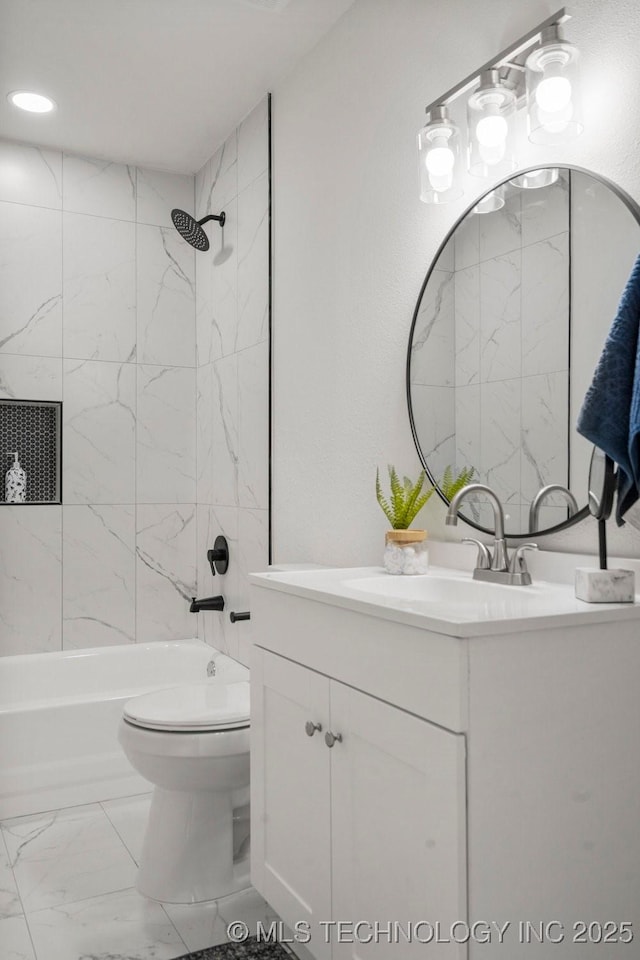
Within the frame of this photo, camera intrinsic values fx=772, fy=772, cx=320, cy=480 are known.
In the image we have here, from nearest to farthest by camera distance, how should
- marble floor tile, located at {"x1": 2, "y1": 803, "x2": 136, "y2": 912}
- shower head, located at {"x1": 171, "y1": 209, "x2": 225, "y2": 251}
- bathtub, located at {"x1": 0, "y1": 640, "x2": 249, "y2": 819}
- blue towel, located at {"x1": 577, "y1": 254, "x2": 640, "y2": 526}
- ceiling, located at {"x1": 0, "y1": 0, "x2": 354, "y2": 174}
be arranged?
1. blue towel, located at {"x1": 577, "y1": 254, "x2": 640, "y2": 526}
2. marble floor tile, located at {"x1": 2, "y1": 803, "x2": 136, "y2": 912}
3. ceiling, located at {"x1": 0, "y1": 0, "x2": 354, "y2": 174}
4. bathtub, located at {"x1": 0, "y1": 640, "x2": 249, "y2": 819}
5. shower head, located at {"x1": 171, "y1": 209, "x2": 225, "y2": 251}

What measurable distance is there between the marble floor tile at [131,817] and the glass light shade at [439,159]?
1968 mm

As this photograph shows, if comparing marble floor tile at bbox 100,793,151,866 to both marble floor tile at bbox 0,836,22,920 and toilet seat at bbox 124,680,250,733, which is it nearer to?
marble floor tile at bbox 0,836,22,920

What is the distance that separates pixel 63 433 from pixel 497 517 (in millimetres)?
2155

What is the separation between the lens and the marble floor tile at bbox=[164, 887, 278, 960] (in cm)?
183

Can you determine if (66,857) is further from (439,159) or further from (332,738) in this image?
(439,159)

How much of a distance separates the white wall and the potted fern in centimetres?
10

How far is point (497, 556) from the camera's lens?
1598 millimetres

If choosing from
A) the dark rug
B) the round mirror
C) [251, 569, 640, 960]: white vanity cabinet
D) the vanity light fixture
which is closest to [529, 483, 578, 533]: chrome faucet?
the round mirror

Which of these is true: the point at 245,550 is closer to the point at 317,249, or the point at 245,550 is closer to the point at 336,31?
the point at 317,249

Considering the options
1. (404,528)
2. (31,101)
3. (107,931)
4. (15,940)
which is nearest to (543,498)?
(404,528)

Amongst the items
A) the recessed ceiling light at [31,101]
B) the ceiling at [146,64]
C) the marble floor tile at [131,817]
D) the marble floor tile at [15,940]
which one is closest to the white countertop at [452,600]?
the marble floor tile at [15,940]

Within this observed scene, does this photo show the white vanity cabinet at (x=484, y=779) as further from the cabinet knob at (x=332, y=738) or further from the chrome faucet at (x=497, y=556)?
the chrome faucet at (x=497, y=556)

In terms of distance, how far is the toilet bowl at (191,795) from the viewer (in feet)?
6.54

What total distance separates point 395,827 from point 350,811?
142 millimetres
